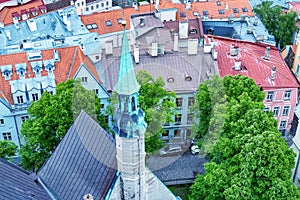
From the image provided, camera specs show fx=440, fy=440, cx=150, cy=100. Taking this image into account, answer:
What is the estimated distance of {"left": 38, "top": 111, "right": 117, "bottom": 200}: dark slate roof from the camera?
26750 millimetres

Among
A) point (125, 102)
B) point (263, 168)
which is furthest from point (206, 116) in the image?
point (125, 102)

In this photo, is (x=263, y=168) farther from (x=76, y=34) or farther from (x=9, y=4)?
(x=9, y=4)

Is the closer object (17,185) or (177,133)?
(17,185)

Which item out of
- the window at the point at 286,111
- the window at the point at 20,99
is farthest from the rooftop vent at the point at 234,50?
the window at the point at 20,99

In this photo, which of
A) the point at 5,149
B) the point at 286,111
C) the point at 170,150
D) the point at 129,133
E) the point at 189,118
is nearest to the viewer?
the point at 129,133

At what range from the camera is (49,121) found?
1452 inches

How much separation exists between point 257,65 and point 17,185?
31398mm

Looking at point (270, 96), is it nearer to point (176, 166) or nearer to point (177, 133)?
point (177, 133)

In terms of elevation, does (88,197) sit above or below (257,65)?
below

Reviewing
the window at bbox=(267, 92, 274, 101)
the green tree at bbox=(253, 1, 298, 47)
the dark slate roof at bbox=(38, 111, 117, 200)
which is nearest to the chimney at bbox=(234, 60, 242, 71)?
the window at bbox=(267, 92, 274, 101)

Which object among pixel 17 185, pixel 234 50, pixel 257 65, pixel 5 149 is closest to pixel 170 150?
pixel 234 50

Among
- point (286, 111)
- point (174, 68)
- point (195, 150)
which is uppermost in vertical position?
point (174, 68)

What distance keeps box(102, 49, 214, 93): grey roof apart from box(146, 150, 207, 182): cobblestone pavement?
7482mm

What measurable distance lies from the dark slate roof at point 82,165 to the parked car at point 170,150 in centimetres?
2056
